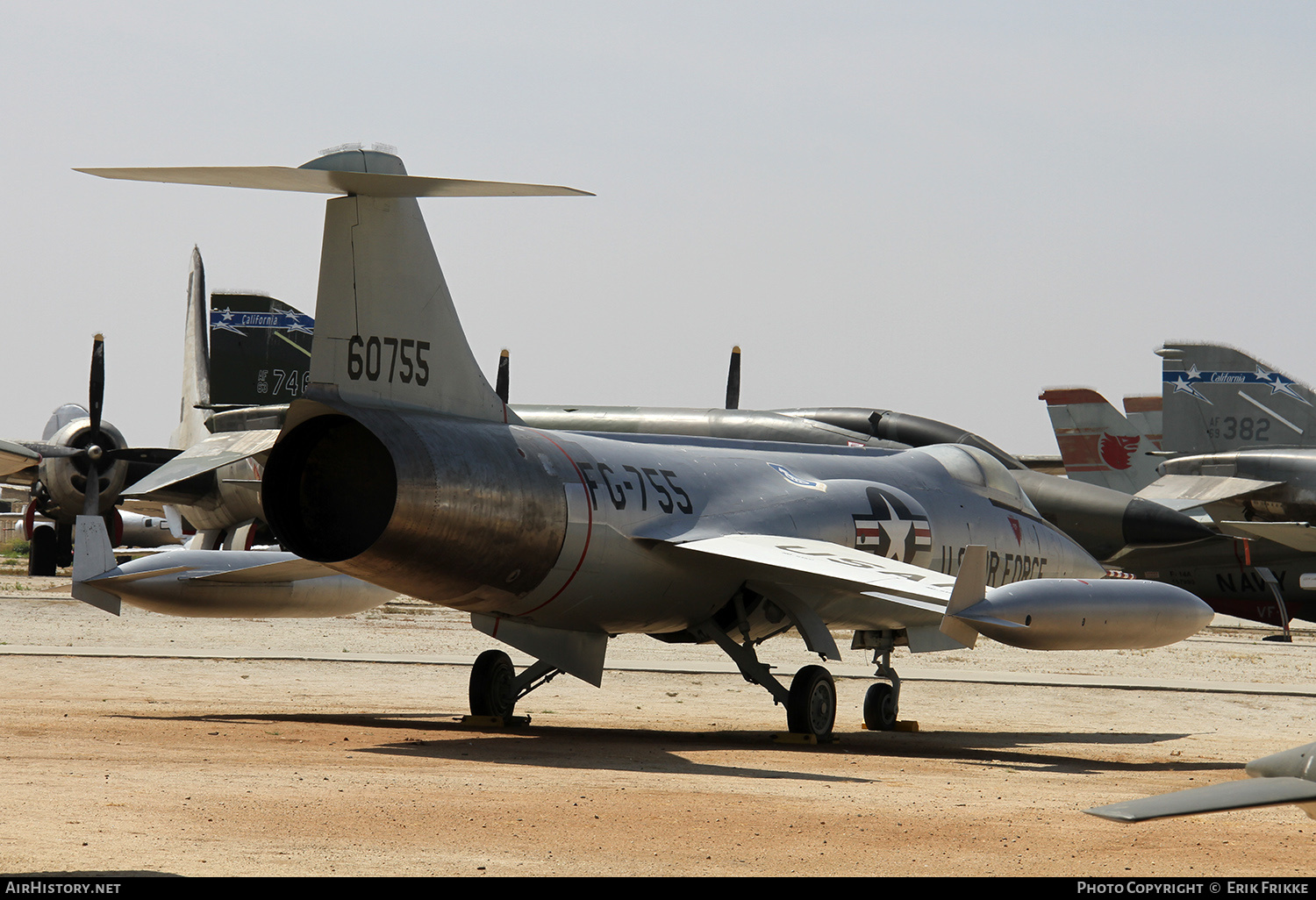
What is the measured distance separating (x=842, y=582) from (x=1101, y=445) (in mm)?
29439

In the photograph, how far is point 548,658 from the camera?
1348 centimetres

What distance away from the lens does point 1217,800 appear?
4.21 meters

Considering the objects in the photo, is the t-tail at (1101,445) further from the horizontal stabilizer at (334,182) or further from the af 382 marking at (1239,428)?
the horizontal stabilizer at (334,182)

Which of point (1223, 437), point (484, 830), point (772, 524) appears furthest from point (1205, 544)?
point (484, 830)

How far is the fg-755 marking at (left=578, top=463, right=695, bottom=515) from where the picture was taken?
1296cm

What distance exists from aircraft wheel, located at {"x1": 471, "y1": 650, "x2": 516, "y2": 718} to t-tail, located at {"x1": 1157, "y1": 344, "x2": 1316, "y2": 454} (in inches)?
994

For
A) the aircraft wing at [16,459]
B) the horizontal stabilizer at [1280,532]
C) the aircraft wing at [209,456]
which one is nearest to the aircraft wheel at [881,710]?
the aircraft wing at [209,456]

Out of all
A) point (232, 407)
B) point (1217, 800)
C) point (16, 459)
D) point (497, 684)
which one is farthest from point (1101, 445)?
point (1217, 800)

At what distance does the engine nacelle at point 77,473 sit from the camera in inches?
1379

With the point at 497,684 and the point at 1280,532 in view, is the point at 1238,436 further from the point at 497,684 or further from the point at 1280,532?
the point at 497,684

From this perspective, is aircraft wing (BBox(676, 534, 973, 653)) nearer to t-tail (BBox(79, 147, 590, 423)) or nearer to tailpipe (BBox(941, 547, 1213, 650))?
tailpipe (BBox(941, 547, 1213, 650))

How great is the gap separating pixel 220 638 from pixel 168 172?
1595cm

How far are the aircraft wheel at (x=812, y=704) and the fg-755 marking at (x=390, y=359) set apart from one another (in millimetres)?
4810

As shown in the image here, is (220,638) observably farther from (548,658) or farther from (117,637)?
(548,658)
